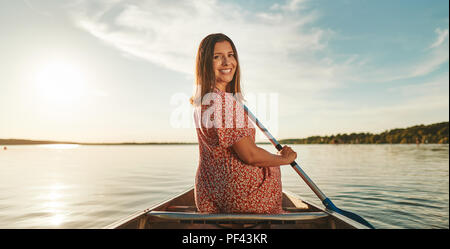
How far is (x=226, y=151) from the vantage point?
195cm

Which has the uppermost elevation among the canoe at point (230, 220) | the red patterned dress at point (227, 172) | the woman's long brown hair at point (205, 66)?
the woman's long brown hair at point (205, 66)

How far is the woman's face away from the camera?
2.12 metres

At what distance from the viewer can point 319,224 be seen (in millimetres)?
3014

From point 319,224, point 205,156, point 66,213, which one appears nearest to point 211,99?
point 205,156

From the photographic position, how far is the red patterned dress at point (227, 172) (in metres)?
1.86

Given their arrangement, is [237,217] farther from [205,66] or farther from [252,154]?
[205,66]

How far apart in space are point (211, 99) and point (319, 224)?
6.55ft

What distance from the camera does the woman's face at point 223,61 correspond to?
2.12 m

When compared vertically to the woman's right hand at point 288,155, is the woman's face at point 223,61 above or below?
above

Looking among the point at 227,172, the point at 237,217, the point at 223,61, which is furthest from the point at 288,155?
the point at 223,61

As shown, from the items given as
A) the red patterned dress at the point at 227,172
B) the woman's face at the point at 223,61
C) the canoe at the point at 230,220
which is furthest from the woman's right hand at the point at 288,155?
the woman's face at the point at 223,61

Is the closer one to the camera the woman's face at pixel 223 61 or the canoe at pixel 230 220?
the canoe at pixel 230 220

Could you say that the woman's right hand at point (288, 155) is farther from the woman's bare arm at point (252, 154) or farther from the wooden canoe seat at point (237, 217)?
the wooden canoe seat at point (237, 217)
